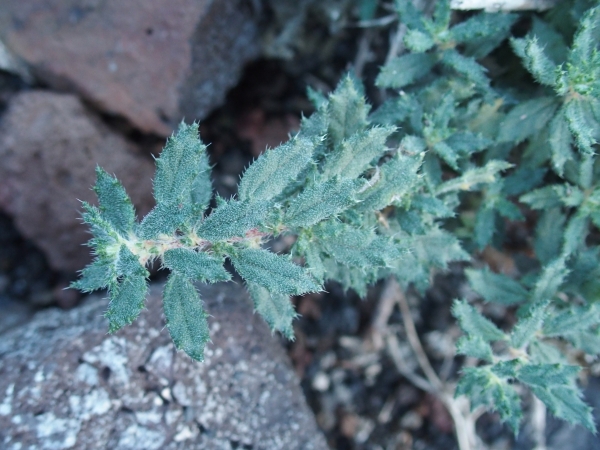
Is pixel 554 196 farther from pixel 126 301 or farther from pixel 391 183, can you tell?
pixel 126 301

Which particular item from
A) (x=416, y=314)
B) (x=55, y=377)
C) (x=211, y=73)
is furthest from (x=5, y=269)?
(x=416, y=314)

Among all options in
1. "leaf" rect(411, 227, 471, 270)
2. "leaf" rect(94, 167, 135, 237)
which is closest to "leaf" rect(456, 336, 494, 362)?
"leaf" rect(411, 227, 471, 270)

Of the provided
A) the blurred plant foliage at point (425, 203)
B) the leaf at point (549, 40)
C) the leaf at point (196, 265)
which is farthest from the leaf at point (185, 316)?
the leaf at point (549, 40)

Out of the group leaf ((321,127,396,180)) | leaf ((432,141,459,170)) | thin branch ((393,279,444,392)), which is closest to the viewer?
leaf ((321,127,396,180))

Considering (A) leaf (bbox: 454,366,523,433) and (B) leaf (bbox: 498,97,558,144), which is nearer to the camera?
(A) leaf (bbox: 454,366,523,433)

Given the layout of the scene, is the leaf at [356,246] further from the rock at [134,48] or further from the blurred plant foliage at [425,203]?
the rock at [134,48]

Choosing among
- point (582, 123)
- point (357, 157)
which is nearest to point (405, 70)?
point (357, 157)

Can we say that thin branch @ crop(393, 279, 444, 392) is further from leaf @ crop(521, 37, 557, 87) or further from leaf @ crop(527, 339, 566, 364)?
leaf @ crop(521, 37, 557, 87)
